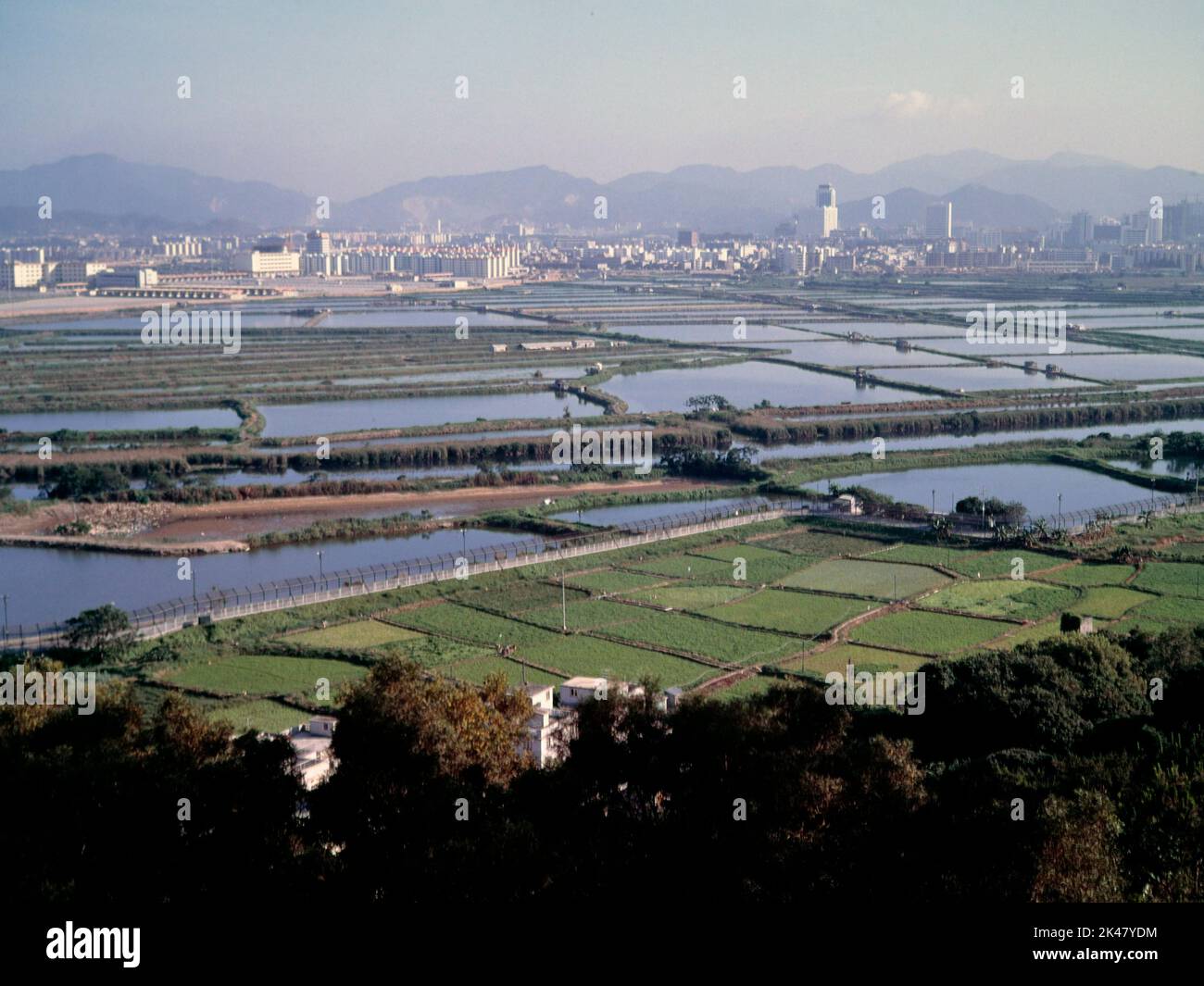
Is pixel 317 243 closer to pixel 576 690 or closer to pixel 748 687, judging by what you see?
pixel 748 687

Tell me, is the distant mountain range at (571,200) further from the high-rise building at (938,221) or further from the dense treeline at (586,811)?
the dense treeline at (586,811)

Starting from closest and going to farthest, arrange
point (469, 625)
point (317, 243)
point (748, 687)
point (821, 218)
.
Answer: point (748, 687)
point (469, 625)
point (317, 243)
point (821, 218)

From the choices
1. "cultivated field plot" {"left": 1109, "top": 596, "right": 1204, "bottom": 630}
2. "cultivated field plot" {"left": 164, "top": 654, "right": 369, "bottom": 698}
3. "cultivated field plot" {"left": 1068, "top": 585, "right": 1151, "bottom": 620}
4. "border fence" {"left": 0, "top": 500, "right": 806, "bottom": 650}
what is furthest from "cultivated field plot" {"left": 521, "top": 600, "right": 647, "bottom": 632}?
"cultivated field plot" {"left": 1109, "top": 596, "right": 1204, "bottom": 630}

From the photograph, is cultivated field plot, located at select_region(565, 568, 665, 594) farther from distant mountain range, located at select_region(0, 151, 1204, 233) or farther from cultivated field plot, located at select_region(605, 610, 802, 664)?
distant mountain range, located at select_region(0, 151, 1204, 233)

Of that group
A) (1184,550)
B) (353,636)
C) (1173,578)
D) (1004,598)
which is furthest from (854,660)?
(1184,550)
